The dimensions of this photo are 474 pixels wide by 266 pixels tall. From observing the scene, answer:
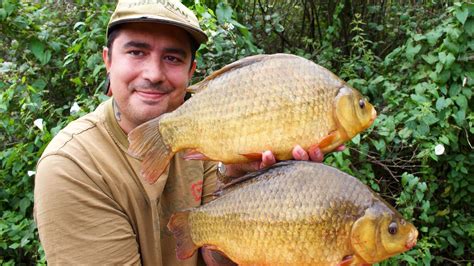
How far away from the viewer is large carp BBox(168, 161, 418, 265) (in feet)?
3.97

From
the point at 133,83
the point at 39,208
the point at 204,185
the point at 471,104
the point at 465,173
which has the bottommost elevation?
the point at 465,173

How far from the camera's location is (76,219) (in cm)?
158

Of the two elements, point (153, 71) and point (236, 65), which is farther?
point (153, 71)

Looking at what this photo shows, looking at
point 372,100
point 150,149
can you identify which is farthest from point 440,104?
point 150,149

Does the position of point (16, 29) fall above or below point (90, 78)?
above

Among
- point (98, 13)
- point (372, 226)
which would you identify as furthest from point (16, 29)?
point (372, 226)

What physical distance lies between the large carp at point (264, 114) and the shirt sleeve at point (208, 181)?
0.58 m

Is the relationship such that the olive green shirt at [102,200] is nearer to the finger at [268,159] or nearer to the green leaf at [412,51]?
the finger at [268,159]

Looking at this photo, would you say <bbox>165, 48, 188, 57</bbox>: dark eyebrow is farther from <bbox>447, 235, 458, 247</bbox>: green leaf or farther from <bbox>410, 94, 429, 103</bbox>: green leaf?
<bbox>447, 235, 458, 247</bbox>: green leaf

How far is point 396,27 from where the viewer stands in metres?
4.64

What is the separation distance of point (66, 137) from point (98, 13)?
1984mm

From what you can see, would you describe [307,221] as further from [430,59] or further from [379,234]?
[430,59]

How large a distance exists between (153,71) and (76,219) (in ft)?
1.65

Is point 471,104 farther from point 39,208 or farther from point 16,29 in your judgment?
point 16,29
